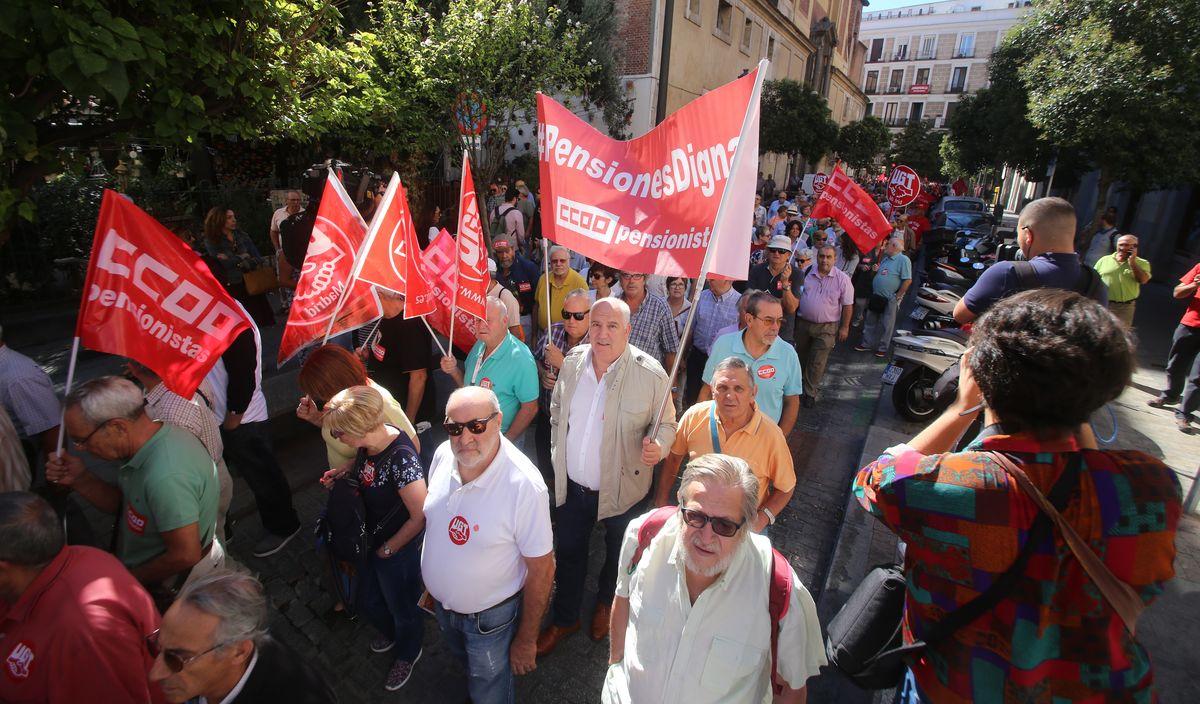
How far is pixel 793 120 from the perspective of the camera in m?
23.4

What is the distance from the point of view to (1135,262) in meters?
6.62

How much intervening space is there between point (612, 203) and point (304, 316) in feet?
6.86

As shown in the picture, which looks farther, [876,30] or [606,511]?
[876,30]

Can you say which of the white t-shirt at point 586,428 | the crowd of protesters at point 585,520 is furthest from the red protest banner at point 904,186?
the white t-shirt at point 586,428

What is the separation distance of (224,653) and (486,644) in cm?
104

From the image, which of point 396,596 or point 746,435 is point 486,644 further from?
point 746,435

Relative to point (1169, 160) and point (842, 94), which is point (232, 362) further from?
point (842, 94)

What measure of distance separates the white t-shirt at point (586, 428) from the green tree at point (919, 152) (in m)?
41.7

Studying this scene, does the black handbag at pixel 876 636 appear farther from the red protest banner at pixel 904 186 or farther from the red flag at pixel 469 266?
the red protest banner at pixel 904 186

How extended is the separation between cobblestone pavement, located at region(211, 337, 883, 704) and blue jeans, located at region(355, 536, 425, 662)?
0.21 meters

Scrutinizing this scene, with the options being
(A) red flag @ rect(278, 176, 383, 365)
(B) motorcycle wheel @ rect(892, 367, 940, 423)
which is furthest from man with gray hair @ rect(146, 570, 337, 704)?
(B) motorcycle wheel @ rect(892, 367, 940, 423)

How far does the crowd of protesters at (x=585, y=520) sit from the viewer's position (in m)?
1.34

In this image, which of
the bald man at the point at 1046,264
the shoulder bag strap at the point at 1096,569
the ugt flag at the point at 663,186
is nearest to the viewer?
the shoulder bag strap at the point at 1096,569

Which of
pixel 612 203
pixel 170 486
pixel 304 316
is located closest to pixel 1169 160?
pixel 612 203
